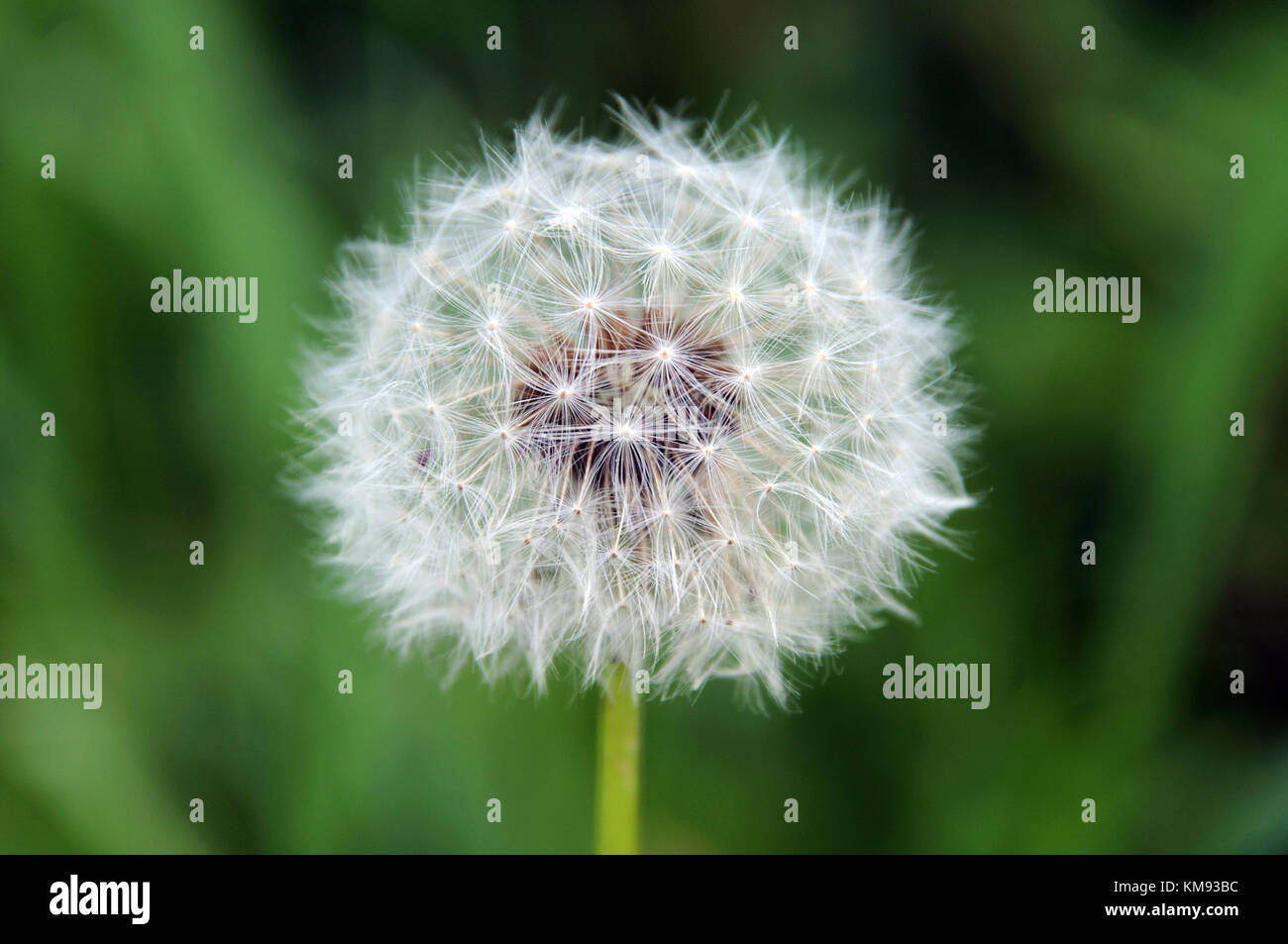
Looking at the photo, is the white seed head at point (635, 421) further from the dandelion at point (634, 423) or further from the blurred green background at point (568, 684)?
the blurred green background at point (568, 684)

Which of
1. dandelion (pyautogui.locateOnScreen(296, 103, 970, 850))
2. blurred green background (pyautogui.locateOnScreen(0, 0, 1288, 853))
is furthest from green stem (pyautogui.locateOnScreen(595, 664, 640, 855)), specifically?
blurred green background (pyautogui.locateOnScreen(0, 0, 1288, 853))

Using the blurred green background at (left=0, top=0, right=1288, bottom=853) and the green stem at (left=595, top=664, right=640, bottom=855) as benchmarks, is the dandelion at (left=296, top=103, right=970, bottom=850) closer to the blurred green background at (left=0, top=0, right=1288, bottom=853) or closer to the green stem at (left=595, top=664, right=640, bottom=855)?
the green stem at (left=595, top=664, right=640, bottom=855)

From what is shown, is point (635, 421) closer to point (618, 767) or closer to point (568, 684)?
point (618, 767)

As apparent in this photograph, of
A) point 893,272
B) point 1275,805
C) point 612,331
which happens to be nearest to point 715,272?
point 612,331

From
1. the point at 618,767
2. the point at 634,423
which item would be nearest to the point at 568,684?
the point at 618,767

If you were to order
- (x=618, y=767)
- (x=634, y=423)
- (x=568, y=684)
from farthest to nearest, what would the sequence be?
(x=568, y=684)
(x=618, y=767)
(x=634, y=423)
